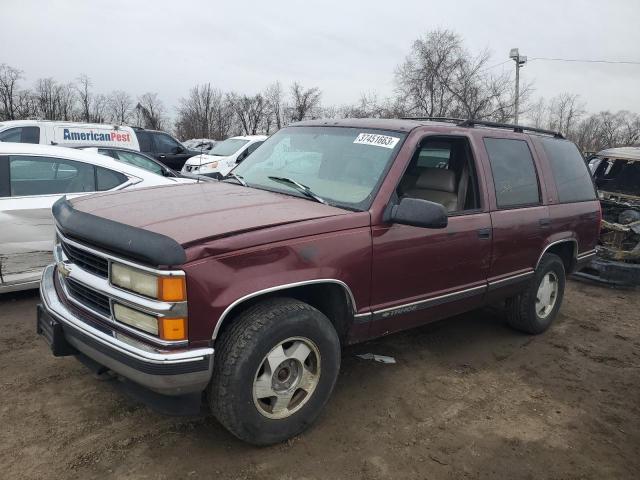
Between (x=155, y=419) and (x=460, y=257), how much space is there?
2.39 meters

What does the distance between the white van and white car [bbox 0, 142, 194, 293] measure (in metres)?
5.44

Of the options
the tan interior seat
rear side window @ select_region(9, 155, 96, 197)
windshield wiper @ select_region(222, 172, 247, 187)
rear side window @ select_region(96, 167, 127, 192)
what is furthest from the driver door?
rear side window @ select_region(9, 155, 96, 197)

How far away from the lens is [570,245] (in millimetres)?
5195

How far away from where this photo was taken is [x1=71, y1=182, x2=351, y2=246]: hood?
8.66ft

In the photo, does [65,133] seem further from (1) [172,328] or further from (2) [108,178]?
(1) [172,328]

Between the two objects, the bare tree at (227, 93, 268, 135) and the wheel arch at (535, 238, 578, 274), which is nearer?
the wheel arch at (535, 238, 578, 274)

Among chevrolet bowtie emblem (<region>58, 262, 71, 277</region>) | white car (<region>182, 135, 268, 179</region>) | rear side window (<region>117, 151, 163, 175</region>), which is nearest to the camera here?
chevrolet bowtie emblem (<region>58, 262, 71, 277</region>)

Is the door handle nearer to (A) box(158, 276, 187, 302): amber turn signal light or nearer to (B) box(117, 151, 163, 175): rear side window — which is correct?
(A) box(158, 276, 187, 302): amber turn signal light

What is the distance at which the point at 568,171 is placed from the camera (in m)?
5.13

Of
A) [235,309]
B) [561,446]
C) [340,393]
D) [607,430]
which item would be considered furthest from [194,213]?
[607,430]

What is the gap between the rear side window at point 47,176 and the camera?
4.98 m

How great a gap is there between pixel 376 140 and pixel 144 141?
12.7 meters

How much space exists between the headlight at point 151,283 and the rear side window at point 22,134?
390 inches

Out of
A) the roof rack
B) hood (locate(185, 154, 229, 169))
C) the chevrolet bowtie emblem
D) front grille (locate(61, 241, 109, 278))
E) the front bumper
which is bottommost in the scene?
the front bumper
